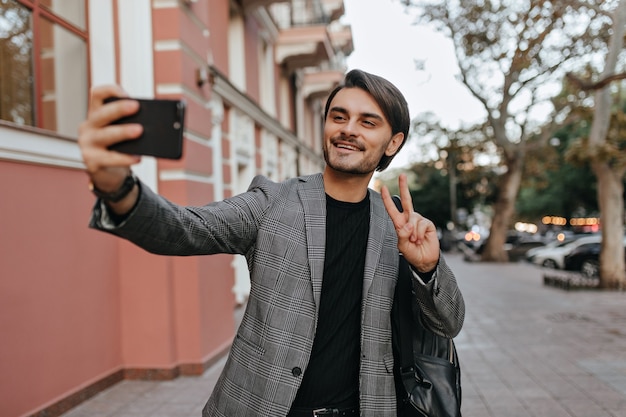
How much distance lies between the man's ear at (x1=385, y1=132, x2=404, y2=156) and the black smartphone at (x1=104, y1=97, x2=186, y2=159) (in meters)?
1.20

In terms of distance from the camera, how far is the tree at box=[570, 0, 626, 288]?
13.8 meters

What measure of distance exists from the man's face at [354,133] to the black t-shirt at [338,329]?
0.21 m

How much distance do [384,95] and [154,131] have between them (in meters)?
1.13

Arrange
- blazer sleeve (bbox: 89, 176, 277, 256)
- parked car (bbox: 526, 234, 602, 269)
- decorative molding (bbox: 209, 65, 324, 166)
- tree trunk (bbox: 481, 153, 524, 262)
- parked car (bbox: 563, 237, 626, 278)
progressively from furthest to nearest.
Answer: tree trunk (bbox: 481, 153, 524, 262)
parked car (bbox: 526, 234, 602, 269)
parked car (bbox: 563, 237, 626, 278)
decorative molding (bbox: 209, 65, 324, 166)
blazer sleeve (bbox: 89, 176, 277, 256)

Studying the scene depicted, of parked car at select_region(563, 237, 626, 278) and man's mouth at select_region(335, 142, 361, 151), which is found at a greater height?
man's mouth at select_region(335, 142, 361, 151)

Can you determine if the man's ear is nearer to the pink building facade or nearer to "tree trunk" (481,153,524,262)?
the pink building facade

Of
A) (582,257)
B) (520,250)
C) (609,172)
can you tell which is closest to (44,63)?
(609,172)

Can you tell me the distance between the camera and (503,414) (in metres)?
5.15

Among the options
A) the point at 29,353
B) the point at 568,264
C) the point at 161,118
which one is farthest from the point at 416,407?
the point at 568,264

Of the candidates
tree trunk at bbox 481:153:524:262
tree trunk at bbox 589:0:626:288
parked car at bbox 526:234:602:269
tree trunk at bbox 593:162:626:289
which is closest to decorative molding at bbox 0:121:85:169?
tree trunk at bbox 589:0:626:288

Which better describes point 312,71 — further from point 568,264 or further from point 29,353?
point 29,353

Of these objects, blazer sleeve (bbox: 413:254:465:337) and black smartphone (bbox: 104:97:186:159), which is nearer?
black smartphone (bbox: 104:97:186:159)

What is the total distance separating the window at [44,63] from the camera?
4.68 meters

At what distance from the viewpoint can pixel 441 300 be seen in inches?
74.7
